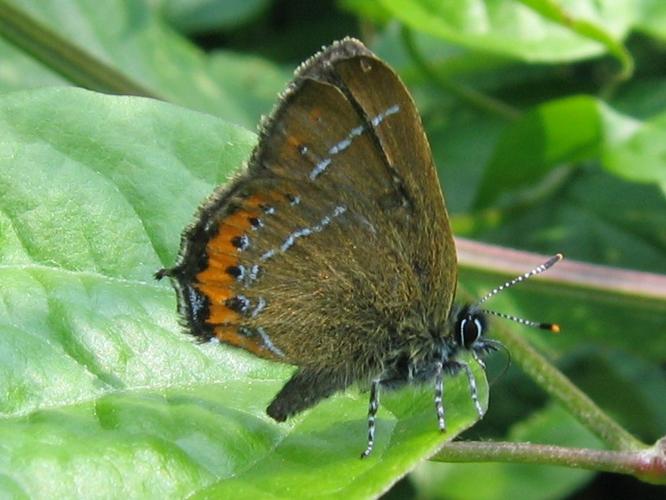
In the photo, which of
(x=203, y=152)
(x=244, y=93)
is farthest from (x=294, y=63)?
(x=203, y=152)

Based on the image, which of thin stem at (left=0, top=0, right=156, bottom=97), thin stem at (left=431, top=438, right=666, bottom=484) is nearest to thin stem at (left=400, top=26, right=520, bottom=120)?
thin stem at (left=0, top=0, right=156, bottom=97)

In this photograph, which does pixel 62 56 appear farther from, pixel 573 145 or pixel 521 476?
pixel 521 476

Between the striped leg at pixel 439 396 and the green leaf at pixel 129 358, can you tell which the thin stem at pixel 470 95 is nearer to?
the green leaf at pixel 129 358

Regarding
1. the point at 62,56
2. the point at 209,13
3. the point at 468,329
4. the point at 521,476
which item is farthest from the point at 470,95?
the point at 468,329

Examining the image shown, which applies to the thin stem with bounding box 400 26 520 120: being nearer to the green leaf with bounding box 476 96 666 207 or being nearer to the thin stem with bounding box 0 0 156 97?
the green leaf with bounding box 476 96 666 207

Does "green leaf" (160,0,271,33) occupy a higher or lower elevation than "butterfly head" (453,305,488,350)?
lower

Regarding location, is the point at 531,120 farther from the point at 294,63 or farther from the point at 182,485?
the point at 182,485

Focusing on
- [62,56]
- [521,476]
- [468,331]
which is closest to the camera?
[468,331]
